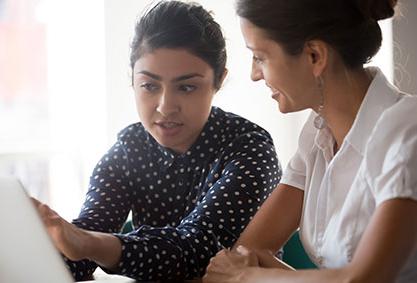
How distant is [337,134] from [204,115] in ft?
1.44

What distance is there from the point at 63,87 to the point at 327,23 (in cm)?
253

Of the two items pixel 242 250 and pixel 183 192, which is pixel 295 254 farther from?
pixel 242 250

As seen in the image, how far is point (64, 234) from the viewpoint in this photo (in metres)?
1.46

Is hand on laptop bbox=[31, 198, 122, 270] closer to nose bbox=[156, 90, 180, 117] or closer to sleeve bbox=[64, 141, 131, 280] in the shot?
sleeve bbox=[64, 141, 131, 280]

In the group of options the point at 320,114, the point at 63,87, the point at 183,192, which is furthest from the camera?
the point at 63,87

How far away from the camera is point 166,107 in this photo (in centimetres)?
178

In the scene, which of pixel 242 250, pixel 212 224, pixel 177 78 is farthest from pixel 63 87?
pixel 242 250

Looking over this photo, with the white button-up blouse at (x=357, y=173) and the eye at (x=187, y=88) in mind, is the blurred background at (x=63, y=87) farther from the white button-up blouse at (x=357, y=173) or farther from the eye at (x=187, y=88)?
the white button-up blouse at (x=357, y=173)

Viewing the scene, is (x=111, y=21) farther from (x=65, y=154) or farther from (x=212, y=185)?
(x=212, y=185)

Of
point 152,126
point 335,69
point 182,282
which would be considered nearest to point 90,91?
point 152,126

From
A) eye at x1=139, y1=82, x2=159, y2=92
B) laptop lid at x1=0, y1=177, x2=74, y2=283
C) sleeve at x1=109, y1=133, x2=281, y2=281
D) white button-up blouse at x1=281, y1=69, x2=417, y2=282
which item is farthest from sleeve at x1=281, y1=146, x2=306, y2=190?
laptop lid at x1=0, y1=177, x2=74, y2=283

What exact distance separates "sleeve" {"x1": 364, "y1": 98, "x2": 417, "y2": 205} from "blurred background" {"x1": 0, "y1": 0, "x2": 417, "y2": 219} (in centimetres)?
240

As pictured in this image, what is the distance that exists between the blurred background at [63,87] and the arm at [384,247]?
8.17 feet

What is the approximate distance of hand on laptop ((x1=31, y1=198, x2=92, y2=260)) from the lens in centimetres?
145
